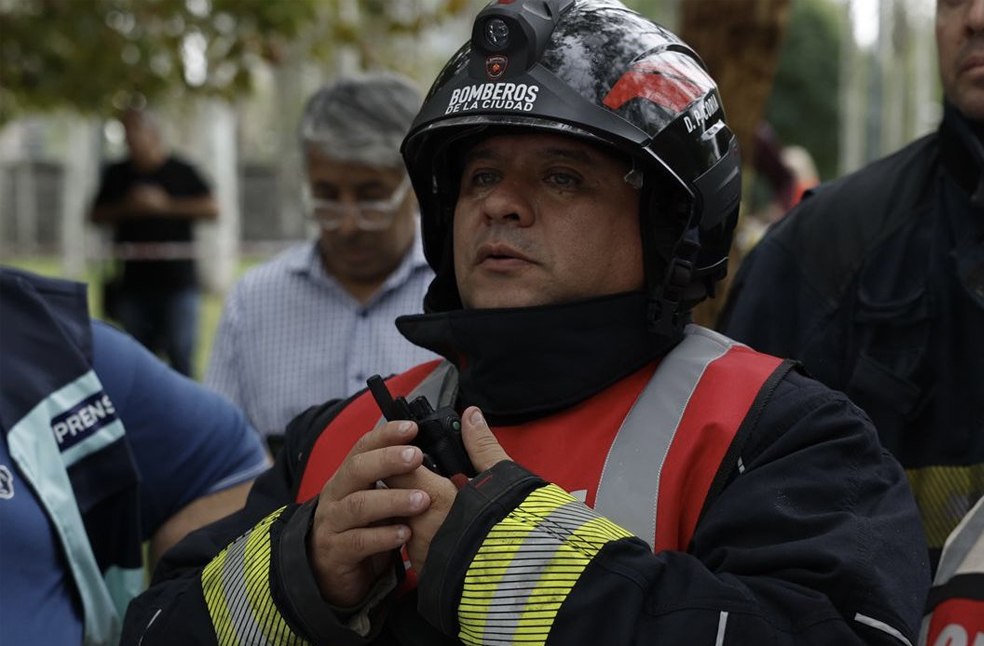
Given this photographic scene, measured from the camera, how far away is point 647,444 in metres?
2.21

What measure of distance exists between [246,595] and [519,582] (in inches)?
20.0

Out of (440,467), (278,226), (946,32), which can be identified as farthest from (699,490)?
(278,226)

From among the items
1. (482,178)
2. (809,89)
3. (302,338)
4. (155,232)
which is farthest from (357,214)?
(809,89)

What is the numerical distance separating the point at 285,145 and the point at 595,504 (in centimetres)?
3724

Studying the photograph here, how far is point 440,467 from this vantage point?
2.14 m

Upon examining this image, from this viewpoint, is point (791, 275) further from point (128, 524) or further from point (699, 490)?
point (128, 524)

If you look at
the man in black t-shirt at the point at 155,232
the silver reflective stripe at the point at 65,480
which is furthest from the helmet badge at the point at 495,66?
the man in black t-shirt at the point at 155,232

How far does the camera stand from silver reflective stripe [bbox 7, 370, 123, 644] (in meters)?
2.83

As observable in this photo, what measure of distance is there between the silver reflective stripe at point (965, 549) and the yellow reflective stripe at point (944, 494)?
243 millimetres

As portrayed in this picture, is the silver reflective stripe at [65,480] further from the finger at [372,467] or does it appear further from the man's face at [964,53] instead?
the man's face at [964,53]

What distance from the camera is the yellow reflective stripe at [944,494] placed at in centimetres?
281

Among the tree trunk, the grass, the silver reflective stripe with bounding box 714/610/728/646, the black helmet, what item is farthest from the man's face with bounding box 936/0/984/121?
the grass

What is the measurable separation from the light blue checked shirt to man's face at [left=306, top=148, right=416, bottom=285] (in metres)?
0.08

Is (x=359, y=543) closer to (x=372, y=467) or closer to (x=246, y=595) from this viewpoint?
(x=372, y=467)
